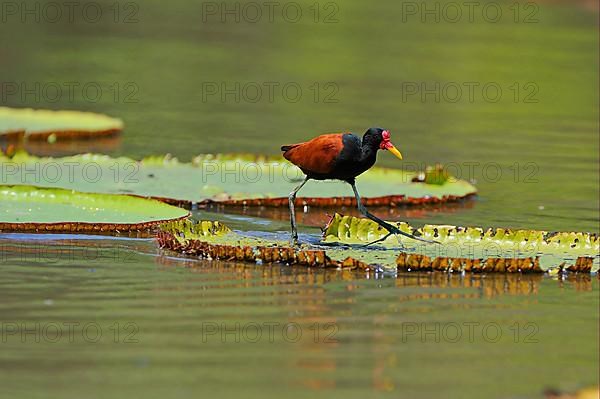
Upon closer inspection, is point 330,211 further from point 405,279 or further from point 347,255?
point 405,279

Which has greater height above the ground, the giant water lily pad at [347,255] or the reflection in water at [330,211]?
the reflection in water at [330,211]

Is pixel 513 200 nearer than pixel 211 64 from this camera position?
Yes

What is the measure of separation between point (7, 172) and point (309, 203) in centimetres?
254

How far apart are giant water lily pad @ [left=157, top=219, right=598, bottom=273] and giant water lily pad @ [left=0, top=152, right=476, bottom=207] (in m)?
1.74

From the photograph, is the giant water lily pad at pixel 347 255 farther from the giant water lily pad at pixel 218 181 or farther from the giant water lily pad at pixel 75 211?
the giant water lily pad at pixel 218 181

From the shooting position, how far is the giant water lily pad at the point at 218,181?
10.8 m

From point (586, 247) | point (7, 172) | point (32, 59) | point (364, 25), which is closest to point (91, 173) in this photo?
point (7, 172)

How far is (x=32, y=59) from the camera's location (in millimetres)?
21000

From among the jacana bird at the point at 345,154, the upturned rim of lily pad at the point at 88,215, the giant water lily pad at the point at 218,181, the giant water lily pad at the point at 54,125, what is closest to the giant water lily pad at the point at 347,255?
the jacana bird at the point at 345,154

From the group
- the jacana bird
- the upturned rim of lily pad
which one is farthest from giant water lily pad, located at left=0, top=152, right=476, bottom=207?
the jacana bird

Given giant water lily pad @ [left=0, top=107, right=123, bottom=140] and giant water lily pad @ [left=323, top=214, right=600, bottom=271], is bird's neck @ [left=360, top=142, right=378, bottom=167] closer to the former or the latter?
giant water lily pad @ [left=323, top=214, right=600, bottom=271]

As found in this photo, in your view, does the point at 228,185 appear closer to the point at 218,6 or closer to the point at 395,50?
the point at 395,50

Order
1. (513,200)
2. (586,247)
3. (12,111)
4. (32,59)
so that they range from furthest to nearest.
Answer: (32,59)
(12,111)
(513,200)
(586,247)

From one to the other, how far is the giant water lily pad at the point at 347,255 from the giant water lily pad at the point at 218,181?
174 centimetres
